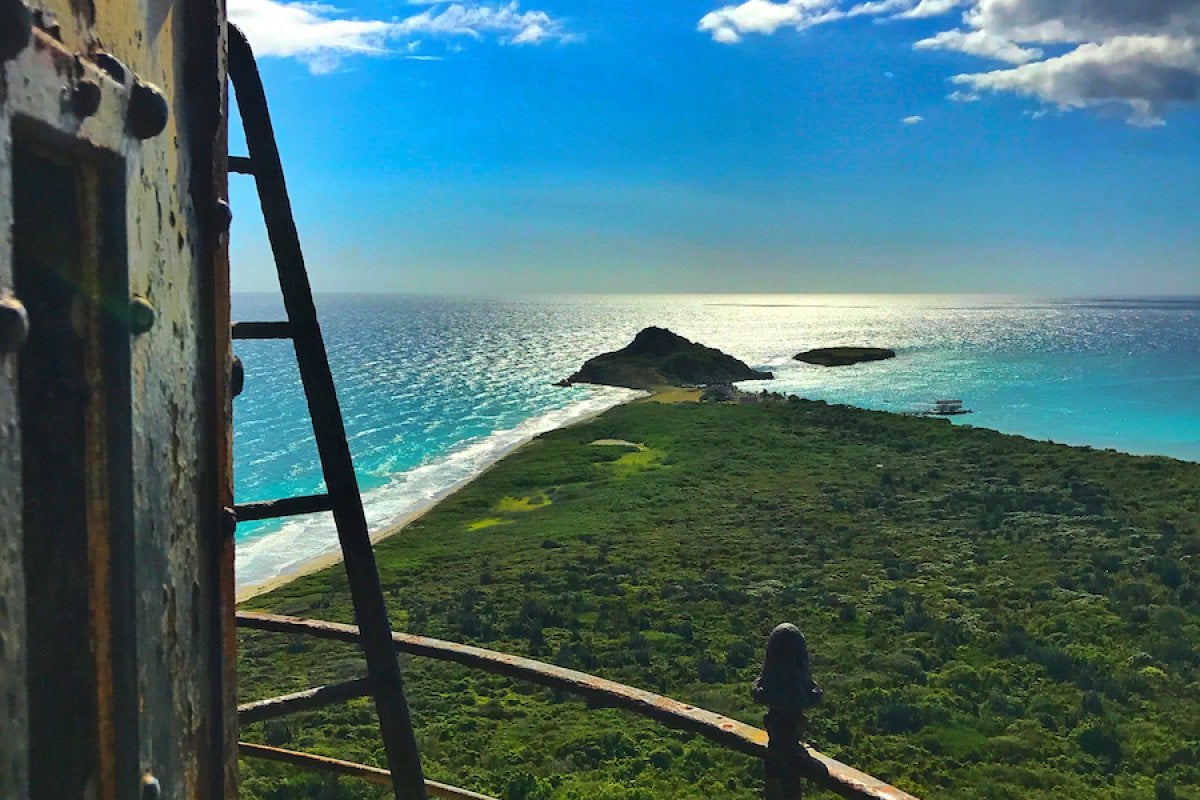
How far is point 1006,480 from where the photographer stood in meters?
36.2

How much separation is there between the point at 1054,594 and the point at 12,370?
23.8 metres

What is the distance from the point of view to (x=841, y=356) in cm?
12156

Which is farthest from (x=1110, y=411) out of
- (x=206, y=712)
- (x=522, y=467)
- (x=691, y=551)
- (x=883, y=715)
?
(x=206, y=712)

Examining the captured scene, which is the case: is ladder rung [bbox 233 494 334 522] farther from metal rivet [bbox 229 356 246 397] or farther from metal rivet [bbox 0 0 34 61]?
metal rivet [bbox 0 0 34 61]

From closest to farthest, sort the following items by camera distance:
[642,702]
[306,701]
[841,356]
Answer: [642,702] < [306,701] < [841,356]

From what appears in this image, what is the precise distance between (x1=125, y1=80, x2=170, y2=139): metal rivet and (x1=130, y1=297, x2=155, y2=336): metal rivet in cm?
33

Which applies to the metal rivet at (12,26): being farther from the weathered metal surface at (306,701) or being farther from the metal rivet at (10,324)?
the weathered metal surface at (306,701)

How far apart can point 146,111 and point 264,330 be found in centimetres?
129

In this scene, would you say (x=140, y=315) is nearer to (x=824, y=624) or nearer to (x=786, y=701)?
(x=786, y=701)

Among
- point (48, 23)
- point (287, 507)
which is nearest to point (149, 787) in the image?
point (287, 507)

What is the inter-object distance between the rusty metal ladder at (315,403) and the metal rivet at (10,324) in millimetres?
1561

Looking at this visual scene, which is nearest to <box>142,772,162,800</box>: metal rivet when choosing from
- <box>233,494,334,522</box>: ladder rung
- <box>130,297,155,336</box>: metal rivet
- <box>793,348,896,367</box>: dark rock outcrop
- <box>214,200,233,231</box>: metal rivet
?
<box>130,297,155,336</box>: metal rivet

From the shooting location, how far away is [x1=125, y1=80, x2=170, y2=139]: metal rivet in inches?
71.1

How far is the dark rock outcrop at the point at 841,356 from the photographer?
119 metres
